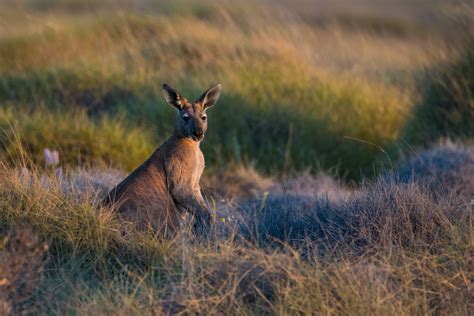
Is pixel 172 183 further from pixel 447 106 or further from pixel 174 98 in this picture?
pixel 447 106

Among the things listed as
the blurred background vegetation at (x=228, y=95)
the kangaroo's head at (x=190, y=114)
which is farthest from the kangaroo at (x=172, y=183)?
the blurred background vegetation at (x=228, y=95)

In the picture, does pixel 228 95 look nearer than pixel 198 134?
No

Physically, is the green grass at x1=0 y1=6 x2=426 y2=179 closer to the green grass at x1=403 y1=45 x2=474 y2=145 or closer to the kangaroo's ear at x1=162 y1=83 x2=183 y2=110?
the green grass at x1=403 y1=45 x2=474 y2=145

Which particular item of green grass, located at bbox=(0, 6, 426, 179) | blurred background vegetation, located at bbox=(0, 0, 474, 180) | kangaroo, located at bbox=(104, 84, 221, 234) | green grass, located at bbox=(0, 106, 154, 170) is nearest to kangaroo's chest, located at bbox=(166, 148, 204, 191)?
kangaroo, located at bbox=(104, 84, 221, 234)

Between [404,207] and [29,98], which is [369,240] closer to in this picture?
[404,207]

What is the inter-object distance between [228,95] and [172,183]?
5239 mm

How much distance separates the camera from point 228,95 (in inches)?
452

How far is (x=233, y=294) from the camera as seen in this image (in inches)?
177

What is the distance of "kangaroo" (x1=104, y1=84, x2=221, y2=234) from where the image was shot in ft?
19.7

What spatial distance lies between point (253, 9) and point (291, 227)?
18981mm

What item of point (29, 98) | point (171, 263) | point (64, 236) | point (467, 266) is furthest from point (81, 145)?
point (467, 266)

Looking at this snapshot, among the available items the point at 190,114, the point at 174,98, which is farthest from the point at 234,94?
the point at 190,114

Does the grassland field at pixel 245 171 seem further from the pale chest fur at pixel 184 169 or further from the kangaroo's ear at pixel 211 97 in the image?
the kangaroo's ear at pixel 211 97

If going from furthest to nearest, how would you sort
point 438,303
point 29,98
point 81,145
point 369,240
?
point 29,98, point 81,145, point 369,240, point 438,303
